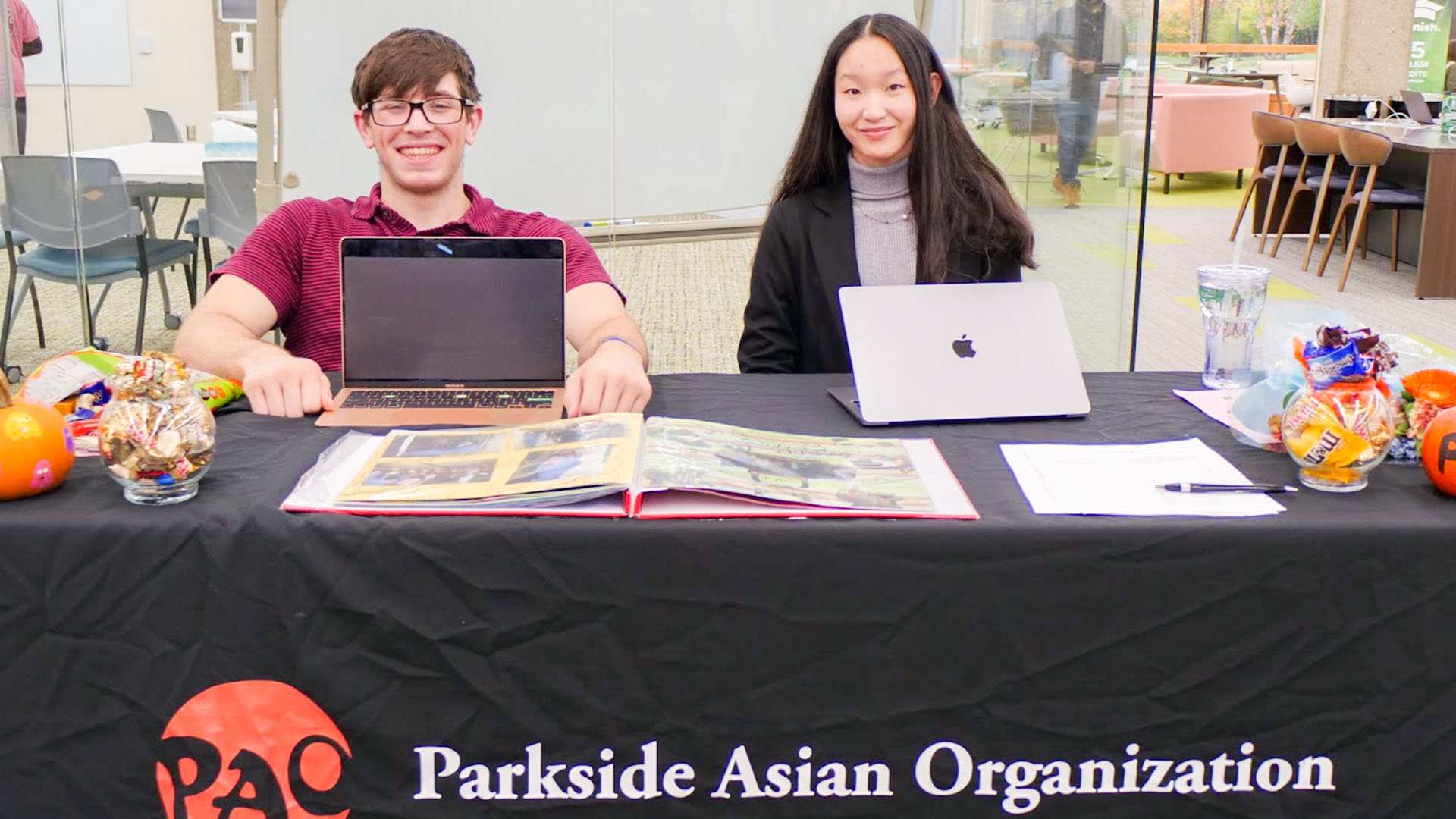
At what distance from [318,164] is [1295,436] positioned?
2.79m

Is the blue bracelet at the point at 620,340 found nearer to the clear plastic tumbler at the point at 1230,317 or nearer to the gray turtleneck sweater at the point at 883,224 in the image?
the gray turtleneck sweater at the point at 883,224

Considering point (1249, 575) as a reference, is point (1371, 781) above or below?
below

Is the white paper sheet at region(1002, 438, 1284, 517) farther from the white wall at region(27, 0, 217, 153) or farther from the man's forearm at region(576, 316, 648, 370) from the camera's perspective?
the white wall at region(27, 0, 217, 153)

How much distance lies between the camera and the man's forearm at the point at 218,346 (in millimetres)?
1785

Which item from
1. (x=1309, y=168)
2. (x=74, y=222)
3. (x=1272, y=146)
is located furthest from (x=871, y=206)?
(x=1272, y=146)

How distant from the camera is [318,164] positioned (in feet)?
11.2

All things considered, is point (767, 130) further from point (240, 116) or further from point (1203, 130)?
point (1203, 130)

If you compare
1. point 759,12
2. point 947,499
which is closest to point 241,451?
point 947,499

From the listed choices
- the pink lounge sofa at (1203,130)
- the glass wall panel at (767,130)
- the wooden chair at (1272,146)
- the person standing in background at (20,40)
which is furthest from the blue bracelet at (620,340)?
the pink lounge sofa at (1203,130)

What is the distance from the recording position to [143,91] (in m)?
4.32

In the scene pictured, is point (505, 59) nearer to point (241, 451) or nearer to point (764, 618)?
point (241, 451)

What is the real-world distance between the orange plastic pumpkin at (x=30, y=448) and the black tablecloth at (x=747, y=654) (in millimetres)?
28

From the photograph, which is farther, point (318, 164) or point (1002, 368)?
point (318, 164)

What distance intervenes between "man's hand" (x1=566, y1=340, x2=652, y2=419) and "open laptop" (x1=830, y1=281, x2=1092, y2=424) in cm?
28
